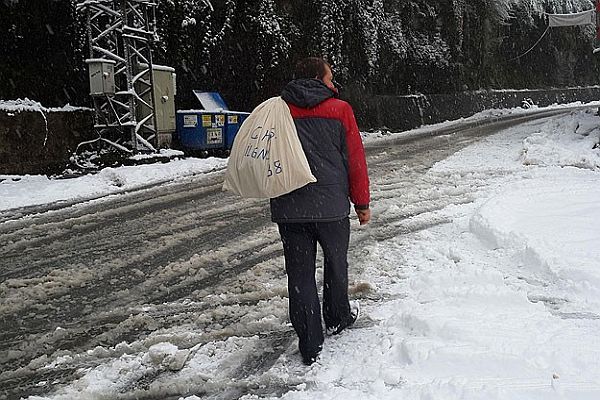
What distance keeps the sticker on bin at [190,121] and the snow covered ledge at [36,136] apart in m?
2.76

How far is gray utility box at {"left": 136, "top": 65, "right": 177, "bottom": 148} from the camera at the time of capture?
50.0 ft

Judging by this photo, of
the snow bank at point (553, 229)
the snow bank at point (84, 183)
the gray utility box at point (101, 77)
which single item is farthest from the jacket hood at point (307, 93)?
the gray utility box at point (101, 77)

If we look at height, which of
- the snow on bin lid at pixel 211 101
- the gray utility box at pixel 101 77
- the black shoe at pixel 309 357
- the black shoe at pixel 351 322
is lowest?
the black shoe at pixel 309 357

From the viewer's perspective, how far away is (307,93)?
369 centimetres

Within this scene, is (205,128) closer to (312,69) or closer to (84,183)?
(84,183)

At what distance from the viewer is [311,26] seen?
22375mm

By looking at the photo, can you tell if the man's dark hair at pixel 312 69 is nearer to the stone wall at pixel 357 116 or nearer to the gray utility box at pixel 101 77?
the stone wall at pixel 357 116

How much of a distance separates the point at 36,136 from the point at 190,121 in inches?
170

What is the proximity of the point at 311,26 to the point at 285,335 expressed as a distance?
19.6 meters

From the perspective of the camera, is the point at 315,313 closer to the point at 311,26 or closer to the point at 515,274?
the point at 515,274

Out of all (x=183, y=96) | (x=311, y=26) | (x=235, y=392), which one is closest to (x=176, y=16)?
(x=183, y=96)

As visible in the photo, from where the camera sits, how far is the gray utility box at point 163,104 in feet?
50.0

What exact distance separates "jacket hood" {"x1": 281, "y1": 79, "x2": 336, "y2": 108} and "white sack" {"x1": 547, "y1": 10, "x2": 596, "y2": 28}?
4006 centimetres

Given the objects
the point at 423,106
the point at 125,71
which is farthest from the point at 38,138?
the point at 423,106
